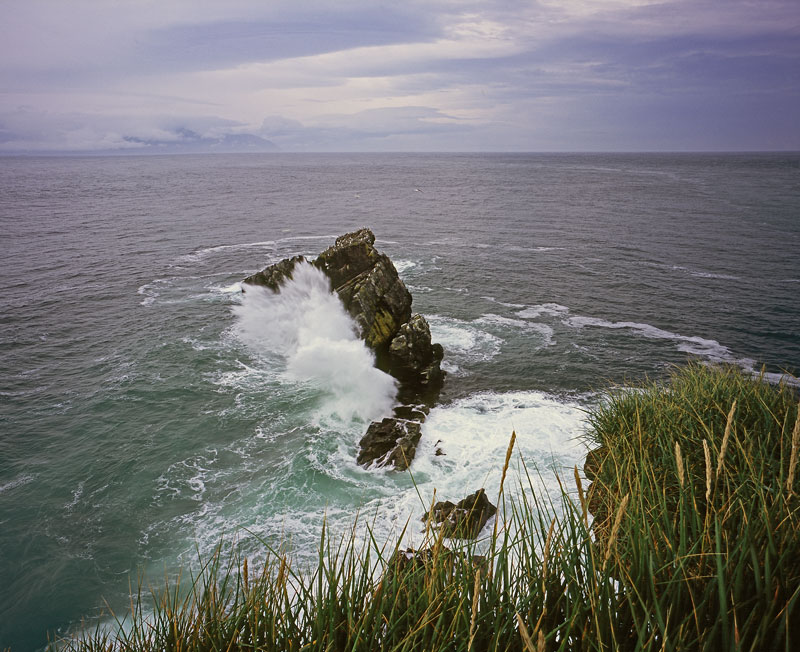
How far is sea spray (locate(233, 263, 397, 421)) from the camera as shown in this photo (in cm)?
1995

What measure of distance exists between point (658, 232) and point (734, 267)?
48.6ft

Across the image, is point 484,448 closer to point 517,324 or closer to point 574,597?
point 517,324

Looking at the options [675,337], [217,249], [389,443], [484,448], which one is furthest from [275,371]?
[217,249]

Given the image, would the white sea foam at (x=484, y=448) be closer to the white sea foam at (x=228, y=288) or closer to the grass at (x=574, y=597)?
the grass at (x=574, y=597)

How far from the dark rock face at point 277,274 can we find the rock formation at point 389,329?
91.4 inches

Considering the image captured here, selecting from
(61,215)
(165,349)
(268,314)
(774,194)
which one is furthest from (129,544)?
(774,194)

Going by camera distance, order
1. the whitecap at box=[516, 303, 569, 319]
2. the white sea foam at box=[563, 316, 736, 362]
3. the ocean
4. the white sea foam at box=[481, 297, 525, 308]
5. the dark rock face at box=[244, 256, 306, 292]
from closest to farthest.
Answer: the ocean → the white sea foam at box=[563, 316, 736, 362] → the whitecap at box=[516, 303, 569, 319] → the dark rock face at box=[244, 256, 306, 292] → the white sea foam at box=[481, 297, 525, 308]

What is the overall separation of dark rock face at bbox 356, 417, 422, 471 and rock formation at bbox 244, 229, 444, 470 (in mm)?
37

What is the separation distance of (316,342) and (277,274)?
28.3ft

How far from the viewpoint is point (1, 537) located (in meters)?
12.7

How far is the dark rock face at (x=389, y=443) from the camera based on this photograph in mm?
15852

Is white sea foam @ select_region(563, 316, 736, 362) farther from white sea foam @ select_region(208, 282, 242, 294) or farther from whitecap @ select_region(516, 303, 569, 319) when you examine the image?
white sea foam @ select_region(208, 282, 242, 294)

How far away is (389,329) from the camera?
23.6m

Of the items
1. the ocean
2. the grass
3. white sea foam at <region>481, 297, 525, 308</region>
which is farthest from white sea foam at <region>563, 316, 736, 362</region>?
the grass
